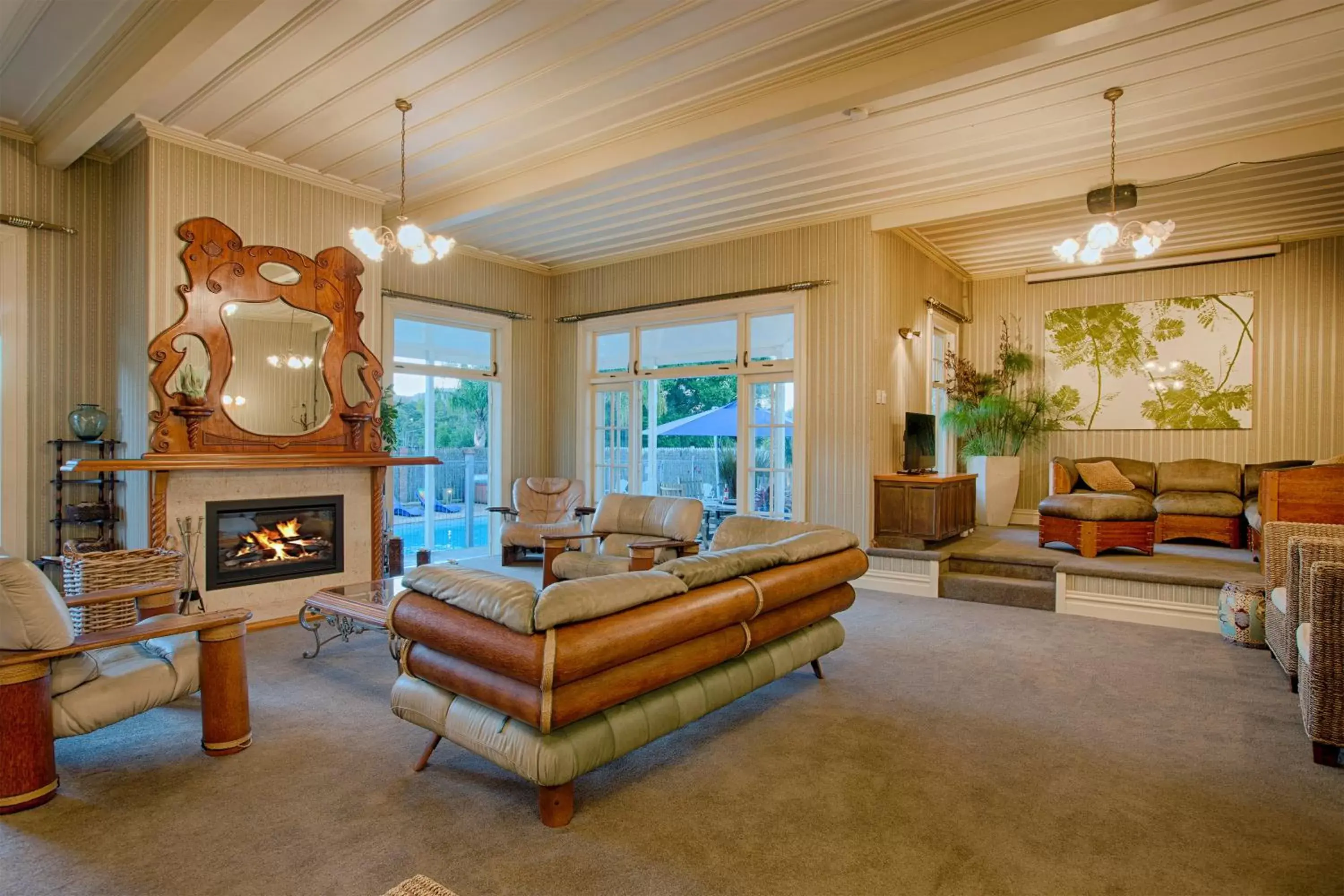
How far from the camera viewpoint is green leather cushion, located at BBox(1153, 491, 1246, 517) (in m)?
5.94

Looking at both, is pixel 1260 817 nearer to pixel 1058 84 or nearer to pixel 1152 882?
pixel 1152 882

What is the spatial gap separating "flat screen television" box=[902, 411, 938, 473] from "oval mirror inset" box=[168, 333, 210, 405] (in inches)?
217

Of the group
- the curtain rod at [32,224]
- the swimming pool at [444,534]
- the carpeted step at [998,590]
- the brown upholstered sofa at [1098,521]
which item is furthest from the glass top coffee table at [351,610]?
the brown upholstered sofa at [1098,521]

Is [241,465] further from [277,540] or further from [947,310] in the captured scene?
[947,310]

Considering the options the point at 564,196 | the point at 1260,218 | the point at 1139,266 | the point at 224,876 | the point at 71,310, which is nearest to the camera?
the point at 224,876

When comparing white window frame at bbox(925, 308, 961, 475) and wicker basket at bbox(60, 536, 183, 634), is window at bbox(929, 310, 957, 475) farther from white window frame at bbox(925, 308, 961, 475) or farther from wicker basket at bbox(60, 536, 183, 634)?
wicker basket at bbox(60, 536, 183, 634)

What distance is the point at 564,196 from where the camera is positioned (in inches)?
219

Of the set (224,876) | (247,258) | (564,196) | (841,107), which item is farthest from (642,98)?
(224,876)

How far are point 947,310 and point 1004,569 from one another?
3.17 meters

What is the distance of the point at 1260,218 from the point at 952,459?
135 inches

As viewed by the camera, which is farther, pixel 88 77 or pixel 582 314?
pixel 582 314

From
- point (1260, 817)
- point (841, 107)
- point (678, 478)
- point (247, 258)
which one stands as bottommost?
point (1260, 817)

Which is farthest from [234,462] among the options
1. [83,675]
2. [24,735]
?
[24,735]

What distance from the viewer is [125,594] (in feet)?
10.5
